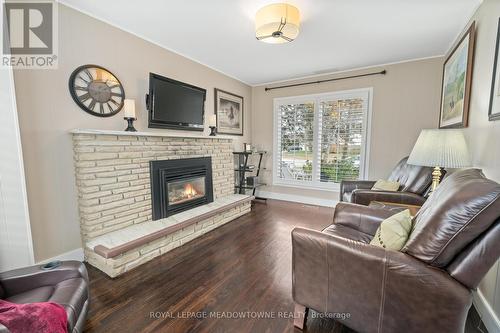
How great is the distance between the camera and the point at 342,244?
1192 mm

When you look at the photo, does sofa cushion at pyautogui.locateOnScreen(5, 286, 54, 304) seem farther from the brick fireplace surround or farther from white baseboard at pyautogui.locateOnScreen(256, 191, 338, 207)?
white baseboard at pyautogui.locateOnScreen(256, 191, 338, 207)

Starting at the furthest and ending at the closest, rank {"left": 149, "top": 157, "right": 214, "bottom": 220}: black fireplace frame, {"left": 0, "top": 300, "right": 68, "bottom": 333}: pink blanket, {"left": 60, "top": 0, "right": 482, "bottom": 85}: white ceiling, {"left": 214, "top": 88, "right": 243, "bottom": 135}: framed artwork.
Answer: {"left": 214, "top": 88, "right": 243, "bottom": 135}: framed artwork → {"left": 149, "top": 157, "right": 214, "bottom": 220}: black fireplace frame → {"left": 60, "top": 0, "right": 482, "bottom": 85}: white ceiling → {"left": 0, "top": 300, "right": 68, "bottom": 333}: pink blanket

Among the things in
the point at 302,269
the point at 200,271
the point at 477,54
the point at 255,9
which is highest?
the point at 255,9

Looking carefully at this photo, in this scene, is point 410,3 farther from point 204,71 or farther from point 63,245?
point 63,245

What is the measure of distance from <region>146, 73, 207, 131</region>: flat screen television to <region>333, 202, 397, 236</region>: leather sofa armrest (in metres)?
2.37

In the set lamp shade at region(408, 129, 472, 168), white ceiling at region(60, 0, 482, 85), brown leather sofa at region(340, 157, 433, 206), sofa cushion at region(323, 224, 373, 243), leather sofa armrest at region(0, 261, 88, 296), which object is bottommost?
leather sofa armrest at region(0, 261, 88, 296)

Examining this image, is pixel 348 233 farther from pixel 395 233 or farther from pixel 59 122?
pixel 59 122

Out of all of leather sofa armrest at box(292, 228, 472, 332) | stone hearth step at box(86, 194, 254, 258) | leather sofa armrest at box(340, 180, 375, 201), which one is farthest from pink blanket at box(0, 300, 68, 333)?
leather sofa armrest at box(340, 180, 375, 201)

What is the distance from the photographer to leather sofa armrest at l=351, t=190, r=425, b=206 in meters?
2.34

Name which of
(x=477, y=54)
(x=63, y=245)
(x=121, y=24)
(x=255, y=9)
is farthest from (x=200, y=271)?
(x=477, y=54)

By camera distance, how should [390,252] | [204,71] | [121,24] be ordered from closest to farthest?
[390,252] → [121,24] → [204,71]

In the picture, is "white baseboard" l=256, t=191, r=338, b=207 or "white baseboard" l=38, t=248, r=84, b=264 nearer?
"white baseboard" l=38, t=248, r=84, b=264

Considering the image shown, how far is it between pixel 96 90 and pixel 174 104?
2.99ft

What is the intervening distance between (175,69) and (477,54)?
3.36m
